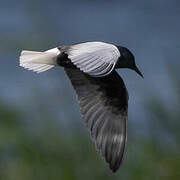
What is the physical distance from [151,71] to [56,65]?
99.4 inches

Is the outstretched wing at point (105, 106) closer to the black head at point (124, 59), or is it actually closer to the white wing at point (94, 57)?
the black head at point (124, 59)

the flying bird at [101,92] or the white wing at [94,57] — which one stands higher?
the white wing at [94,57]

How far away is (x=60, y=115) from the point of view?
10.1ft

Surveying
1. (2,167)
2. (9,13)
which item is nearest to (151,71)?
(9,13)

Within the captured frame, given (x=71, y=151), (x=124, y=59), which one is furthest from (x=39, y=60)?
(x=71, y=151)

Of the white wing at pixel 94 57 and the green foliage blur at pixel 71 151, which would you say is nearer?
the white wing at pixel 94 57

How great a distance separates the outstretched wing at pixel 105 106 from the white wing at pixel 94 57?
0.36 metres

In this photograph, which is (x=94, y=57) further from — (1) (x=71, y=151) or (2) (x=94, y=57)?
(1) (x=71, y=151)

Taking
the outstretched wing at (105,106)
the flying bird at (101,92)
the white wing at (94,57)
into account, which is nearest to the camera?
the white wing at (94,57)

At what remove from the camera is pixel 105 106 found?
343 centimetres

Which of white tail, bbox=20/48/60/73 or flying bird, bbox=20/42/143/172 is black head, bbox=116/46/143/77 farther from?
white tail, bbox=20/48/60/73

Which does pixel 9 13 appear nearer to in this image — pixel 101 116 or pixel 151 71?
pixel 151 71

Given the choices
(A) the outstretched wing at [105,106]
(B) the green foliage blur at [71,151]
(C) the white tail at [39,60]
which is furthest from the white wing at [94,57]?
(A) the outstretched wing at [105,106]

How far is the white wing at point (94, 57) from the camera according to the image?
2621 mm
